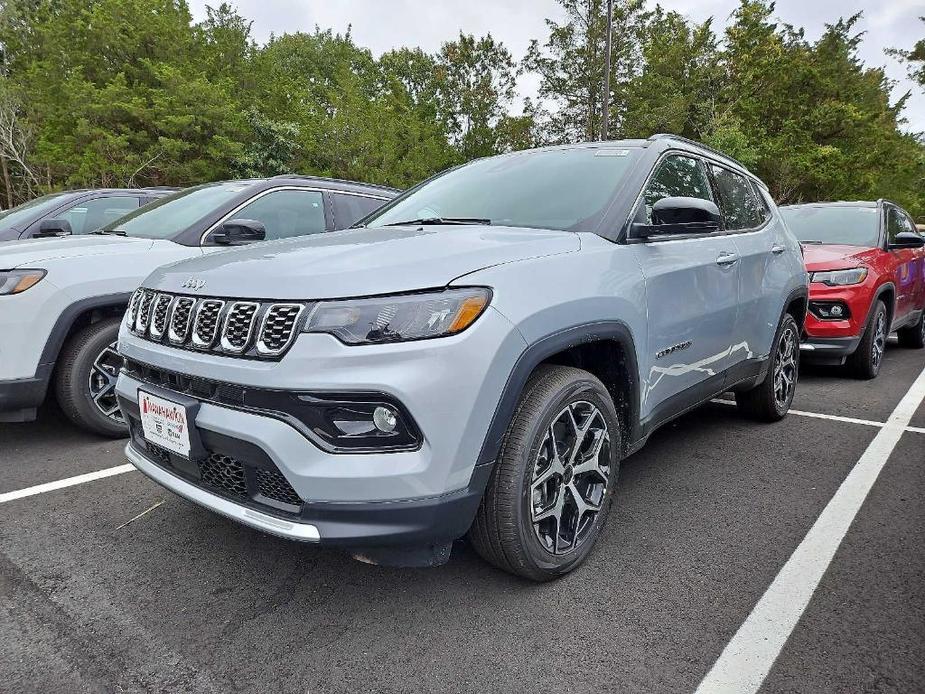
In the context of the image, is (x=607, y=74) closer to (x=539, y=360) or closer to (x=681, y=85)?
(x=681, y=85)

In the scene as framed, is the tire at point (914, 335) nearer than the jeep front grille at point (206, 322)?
No

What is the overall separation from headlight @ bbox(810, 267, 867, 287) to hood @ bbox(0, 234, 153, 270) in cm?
549

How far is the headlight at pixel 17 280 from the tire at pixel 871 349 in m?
6.34

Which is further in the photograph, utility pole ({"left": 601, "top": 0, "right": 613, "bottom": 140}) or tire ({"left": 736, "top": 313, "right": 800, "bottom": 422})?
utility pole ({"left": 601, "top": 0, "right": 613, "bottom": 140})

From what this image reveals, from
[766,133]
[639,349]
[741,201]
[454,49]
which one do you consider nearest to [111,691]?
[639,349]

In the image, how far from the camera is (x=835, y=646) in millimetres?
1861

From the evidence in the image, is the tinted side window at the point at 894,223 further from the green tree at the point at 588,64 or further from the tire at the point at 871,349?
the green tree at the point at 588,64

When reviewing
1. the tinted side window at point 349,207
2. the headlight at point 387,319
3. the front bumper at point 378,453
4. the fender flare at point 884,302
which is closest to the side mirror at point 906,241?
the fender flare at point 884,302

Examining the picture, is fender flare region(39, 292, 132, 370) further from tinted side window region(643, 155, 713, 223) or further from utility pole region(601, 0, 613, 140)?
utility pole region(601, 0, 613, 140)

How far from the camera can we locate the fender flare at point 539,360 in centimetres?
185

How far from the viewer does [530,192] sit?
2.82 m

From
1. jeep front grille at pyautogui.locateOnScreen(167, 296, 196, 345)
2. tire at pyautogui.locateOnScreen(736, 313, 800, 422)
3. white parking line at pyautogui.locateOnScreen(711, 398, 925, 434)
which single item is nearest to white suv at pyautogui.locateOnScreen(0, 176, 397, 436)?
jeep front grille at pyautogui.locateOnScreen(167, 296, 196, 345)

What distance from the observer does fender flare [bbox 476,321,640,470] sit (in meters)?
1.85

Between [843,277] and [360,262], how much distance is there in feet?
16.8
